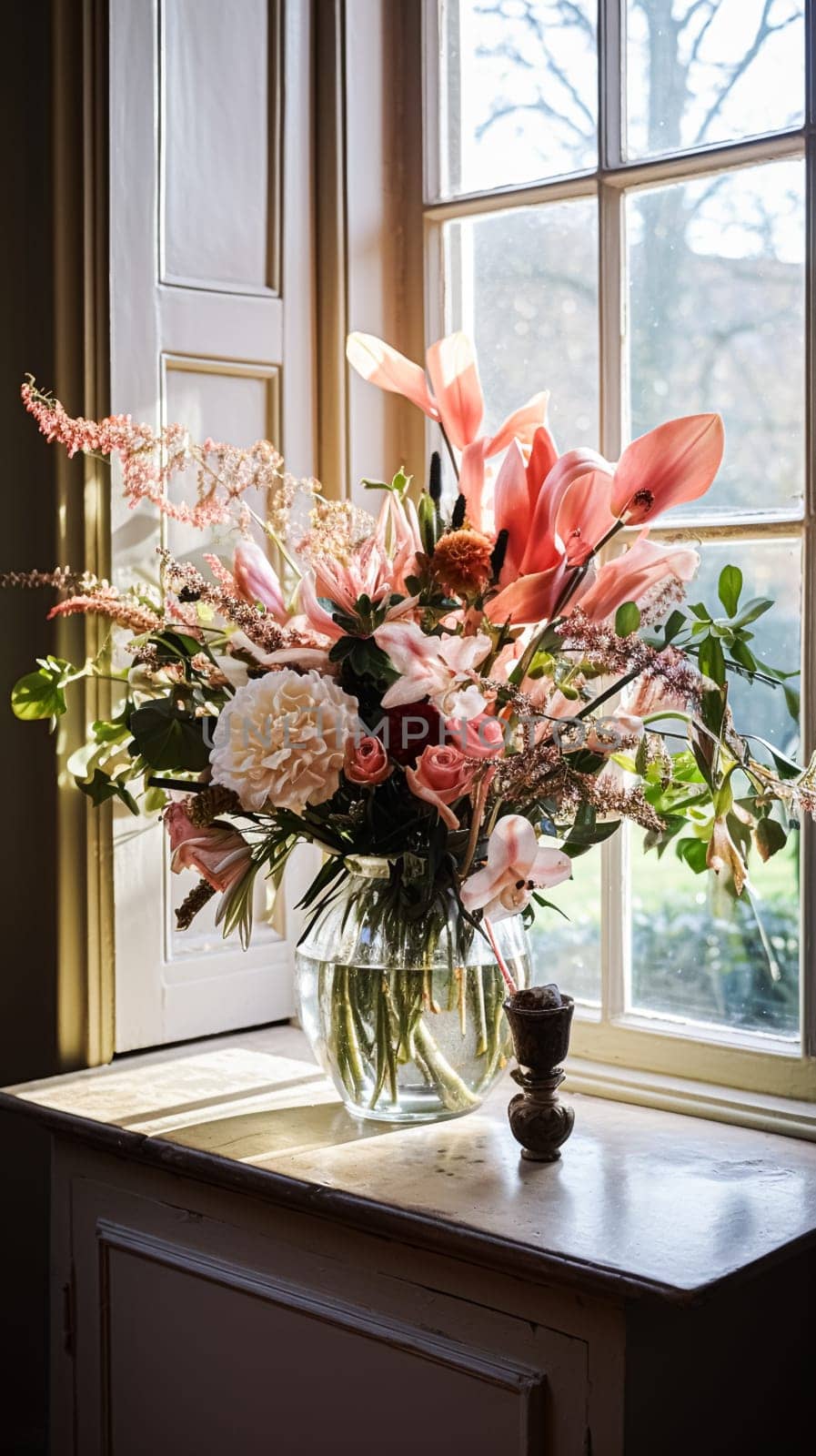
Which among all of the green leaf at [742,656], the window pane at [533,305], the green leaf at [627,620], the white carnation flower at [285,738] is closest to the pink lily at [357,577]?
the white carnation flower at [285,738]

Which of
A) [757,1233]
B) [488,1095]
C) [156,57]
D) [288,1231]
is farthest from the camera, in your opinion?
[156,57]

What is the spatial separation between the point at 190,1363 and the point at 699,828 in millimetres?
725

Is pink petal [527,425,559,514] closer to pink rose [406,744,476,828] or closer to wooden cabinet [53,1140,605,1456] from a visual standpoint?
pink rose [406,744,476,828]

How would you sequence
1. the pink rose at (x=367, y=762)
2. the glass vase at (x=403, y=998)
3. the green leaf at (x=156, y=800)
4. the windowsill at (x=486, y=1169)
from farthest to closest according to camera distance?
the green leaf at (x=156, y=800)
the glass vase at (x=403, y=998)
the pink rose at (x=367, y=762)
the windowsill at (x=486, y=1169)

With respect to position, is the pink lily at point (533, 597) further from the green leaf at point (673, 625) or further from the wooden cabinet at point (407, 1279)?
the wooden cabinet at point (407, 1279)

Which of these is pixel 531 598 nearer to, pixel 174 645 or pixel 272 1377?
pixel 174 645

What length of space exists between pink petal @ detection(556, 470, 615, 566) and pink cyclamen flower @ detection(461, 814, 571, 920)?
0.25 meters

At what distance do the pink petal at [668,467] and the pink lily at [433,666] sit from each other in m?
0.17

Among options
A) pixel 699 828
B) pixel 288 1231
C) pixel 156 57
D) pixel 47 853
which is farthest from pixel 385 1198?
pixel 156 57

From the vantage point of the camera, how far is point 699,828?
4.65 feet

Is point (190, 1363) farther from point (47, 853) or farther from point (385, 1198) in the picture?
point (47, 853)

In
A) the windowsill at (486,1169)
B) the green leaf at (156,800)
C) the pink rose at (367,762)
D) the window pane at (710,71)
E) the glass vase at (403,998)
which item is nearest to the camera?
the windowsill at (486,1169)

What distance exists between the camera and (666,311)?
162cm

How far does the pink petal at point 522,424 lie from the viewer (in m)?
1.36
